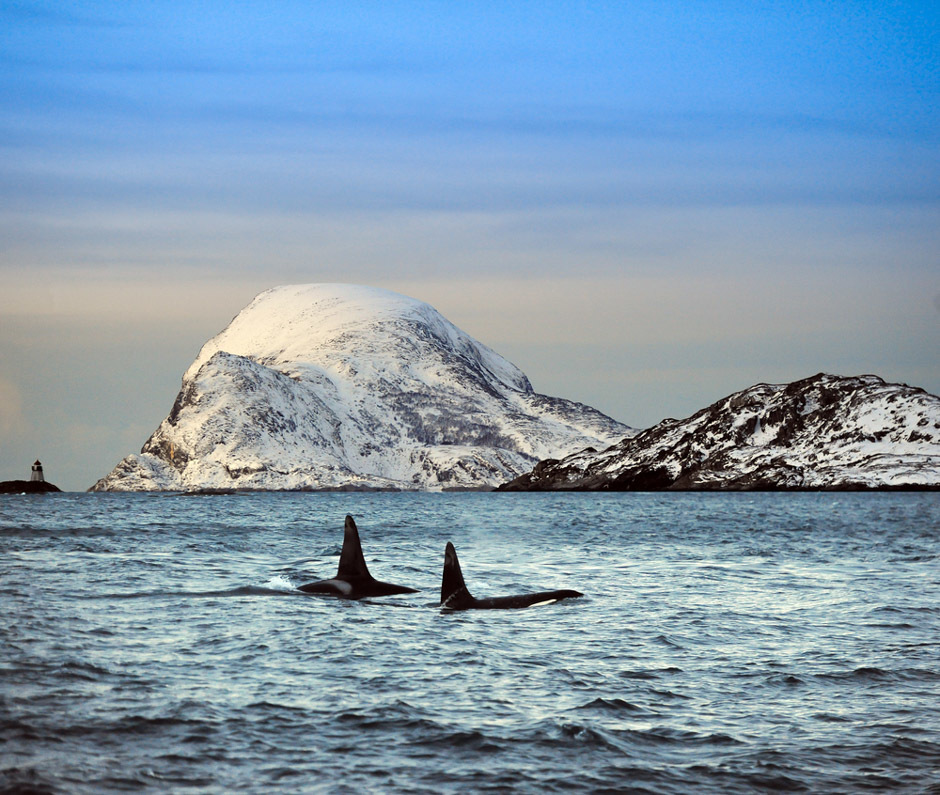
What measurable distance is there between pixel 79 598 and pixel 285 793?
2104cm

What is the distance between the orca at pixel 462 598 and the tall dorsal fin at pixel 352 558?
15.8ft

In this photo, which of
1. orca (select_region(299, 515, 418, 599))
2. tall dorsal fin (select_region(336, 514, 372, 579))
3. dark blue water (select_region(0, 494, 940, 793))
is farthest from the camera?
tall dorsal fin (select_region(336, 514, 372, 579))

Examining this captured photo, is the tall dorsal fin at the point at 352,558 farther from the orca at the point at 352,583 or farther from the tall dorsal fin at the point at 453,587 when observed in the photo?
the tall dorsal fin at the point at 453,587

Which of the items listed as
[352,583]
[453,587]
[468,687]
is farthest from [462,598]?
[468,687]

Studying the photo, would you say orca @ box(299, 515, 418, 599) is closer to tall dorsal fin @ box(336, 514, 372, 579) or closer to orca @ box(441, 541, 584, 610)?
tall dorsal fin @ box(336, 514, 372, 579)

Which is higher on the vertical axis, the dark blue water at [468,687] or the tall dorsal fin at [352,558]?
the tall dorsal fin at [352,558]

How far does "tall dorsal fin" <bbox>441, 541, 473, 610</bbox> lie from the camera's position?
2911 centimetres

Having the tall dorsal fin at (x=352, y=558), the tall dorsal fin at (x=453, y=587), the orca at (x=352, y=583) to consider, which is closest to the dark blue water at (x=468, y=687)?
the tall dorsal fin at (x=453, y=587)

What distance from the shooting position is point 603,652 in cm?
2206

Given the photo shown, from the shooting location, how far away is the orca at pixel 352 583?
32656mm

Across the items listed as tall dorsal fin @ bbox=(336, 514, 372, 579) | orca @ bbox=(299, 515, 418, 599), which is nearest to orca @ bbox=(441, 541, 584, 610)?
orca @ bbox=(299, 515, 418, 599)

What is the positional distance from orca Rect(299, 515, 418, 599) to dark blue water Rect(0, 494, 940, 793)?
1.20 meters

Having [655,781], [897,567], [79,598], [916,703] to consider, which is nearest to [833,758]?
[655,781]

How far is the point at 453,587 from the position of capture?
29.6 m
